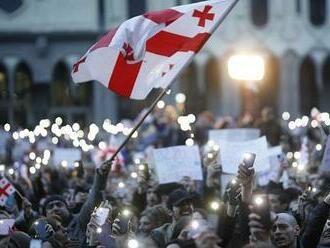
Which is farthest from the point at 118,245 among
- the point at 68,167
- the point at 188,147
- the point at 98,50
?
the point at 68,167

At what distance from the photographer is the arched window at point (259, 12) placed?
3356 centimetres

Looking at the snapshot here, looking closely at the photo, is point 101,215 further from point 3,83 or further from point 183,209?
point 3,83

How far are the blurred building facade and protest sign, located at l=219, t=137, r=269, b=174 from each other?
72.5 ft

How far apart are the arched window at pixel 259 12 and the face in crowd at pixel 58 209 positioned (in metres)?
24.5

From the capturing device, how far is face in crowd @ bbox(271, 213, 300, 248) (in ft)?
21.7

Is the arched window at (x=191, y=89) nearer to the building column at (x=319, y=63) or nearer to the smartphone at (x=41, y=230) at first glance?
the building column at (x=319, y=63)

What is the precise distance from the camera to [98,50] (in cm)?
910

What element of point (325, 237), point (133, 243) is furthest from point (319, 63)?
point (133, 243)

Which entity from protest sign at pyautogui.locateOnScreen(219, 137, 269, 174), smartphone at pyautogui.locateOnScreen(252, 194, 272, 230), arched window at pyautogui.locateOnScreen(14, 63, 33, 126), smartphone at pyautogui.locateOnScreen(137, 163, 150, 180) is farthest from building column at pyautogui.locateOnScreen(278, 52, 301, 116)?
smartphone at pyautogui.locateOnScreen(252, 194, 272, 230)

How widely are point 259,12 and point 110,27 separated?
4780mm

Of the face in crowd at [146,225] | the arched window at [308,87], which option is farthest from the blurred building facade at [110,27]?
the face in crowd at [146,225]

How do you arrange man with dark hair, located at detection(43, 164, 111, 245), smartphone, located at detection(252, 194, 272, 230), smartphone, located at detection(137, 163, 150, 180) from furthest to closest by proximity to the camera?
smartphone, located at detection(137, 163, 150, 180) < man with dark hair, located at detection(43, 164, 111, 245) < smartphone, located at detection(252, 194, 272, 230)

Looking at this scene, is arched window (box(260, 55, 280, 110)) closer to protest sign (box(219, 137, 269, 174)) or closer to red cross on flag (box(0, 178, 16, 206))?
protest sign (box(219, 137, 269, 174))

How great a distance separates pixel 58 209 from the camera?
9453 mm
